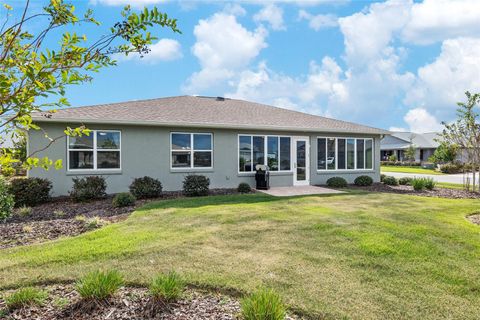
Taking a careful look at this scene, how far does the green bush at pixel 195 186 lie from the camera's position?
12.7 meters

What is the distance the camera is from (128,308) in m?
3.56

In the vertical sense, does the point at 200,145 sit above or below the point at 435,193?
above

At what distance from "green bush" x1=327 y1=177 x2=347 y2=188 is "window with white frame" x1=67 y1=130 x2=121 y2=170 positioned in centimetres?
1007

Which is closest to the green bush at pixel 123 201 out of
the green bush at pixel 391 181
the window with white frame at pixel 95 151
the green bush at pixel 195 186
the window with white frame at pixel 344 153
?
the green bush at pixel 195 186

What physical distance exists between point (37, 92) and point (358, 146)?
57.7 ft

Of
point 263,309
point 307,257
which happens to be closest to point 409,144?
point 307,257

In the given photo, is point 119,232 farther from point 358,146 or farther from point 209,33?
point 358,146

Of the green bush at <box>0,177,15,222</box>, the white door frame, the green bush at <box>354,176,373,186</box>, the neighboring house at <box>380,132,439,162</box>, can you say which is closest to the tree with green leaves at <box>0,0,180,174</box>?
the green bush at <box>0,177,15,222</box>

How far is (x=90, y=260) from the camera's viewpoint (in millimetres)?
5129

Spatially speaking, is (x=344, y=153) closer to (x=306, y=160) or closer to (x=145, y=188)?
(x=306, y=160)

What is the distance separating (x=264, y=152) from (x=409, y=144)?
42.0 meters

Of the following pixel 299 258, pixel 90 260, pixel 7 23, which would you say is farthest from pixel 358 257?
pixel 7 23

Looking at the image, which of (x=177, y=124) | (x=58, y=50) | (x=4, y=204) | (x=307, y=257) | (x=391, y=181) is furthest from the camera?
(x=391, y=181)

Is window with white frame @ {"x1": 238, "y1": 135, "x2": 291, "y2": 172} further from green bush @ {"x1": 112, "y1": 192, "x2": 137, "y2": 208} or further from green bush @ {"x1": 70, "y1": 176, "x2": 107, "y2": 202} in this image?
green bush @ {"x1": 70, "y1": 176, "x2": 107, "y2": 202}
